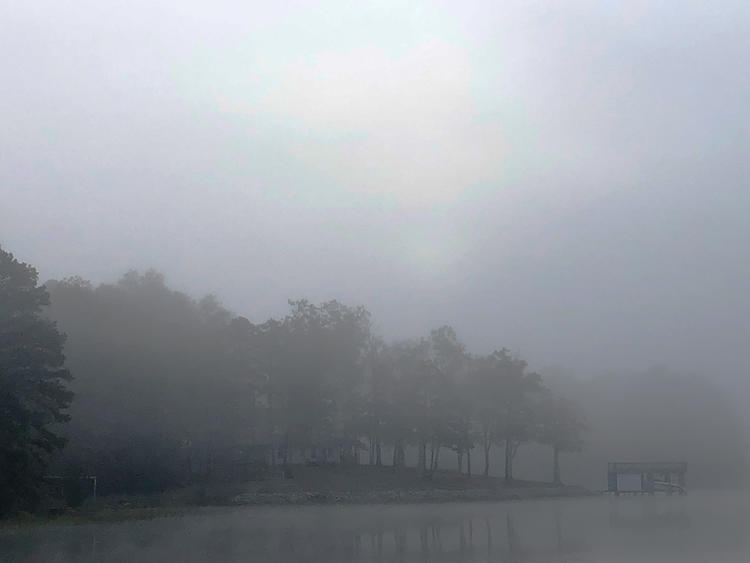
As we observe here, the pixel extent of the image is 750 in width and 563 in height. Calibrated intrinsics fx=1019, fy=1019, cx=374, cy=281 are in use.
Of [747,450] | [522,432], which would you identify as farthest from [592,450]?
[522,432]

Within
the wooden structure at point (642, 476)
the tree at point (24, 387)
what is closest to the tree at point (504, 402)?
the wooden structure at point (642, 476)

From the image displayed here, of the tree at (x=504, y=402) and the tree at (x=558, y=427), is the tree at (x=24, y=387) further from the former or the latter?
the tree at (x=558, y=427)

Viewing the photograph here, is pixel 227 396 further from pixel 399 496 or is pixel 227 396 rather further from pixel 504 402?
pixel 504 402

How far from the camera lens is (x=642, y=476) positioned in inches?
3393

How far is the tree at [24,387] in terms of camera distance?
43.3m

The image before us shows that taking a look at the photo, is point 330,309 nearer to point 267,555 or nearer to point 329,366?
point 329,366

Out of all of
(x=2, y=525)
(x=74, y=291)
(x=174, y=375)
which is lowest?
(x=2, y=525)

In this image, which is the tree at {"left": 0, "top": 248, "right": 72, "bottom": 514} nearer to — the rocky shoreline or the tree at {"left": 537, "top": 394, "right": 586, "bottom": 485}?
the rocky shoreline

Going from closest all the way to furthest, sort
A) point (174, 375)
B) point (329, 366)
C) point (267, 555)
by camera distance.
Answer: point (267, 555), point (174, 375), point (329, 366)

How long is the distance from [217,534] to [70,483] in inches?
798

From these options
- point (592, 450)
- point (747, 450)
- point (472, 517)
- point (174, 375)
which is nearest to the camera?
point (472, 517)

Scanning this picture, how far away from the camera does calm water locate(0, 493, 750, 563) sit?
79.4 ft

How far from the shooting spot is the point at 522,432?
82.4 meters

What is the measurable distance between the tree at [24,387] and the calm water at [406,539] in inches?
157
